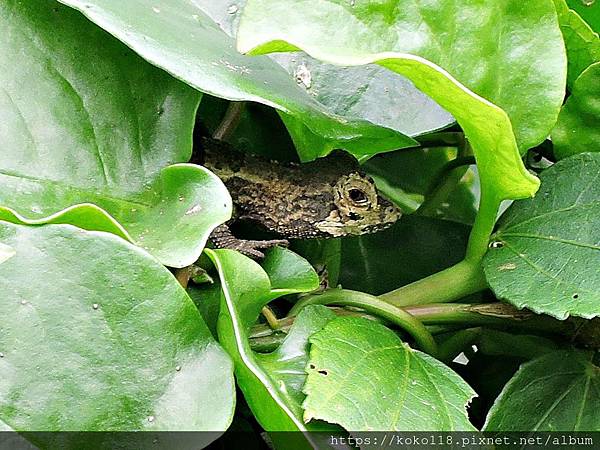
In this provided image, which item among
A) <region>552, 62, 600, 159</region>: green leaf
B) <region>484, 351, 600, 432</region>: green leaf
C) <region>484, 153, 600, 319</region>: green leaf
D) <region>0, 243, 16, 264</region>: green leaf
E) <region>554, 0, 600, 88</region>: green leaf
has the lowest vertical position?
<region>484, 351, 600, 432</region>: green leaf

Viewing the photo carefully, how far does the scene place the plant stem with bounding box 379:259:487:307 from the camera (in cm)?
79

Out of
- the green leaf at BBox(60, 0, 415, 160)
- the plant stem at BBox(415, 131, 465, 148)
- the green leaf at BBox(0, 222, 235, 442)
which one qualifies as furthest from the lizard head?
the green leaf at BBox(0, 222, 235, 442)

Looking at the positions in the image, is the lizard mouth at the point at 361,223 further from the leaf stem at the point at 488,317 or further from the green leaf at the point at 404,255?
the leaf stem at the point at 488,317

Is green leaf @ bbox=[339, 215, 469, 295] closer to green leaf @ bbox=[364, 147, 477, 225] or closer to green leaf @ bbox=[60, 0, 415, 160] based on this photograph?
green leaf @ bbox=[364, 147, 477, 225]

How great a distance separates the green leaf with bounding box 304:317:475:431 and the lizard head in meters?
0.34

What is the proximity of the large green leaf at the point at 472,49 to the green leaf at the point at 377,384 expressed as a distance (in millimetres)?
174

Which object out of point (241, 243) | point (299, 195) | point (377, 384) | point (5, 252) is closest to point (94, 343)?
point (5, 252)

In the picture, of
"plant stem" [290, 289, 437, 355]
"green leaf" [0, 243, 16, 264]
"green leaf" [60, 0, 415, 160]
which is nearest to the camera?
"green leaf" [0, 243, 16, 264]

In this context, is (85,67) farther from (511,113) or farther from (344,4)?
(511,113)

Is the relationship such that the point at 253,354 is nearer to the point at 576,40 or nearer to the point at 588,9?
the point at 576,40

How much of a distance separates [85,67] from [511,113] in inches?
15.5

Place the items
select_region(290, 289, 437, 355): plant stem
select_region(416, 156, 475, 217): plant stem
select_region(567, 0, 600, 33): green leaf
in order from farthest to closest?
select_region(416, 156, 475, 217): plant stem, select_region(567, 0, 600, 33): green leaf, select_region(290, 289, 437, 355): plant stem

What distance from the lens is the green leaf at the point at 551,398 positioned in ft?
2.36

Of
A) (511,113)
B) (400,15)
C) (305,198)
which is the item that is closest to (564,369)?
(511,113)
